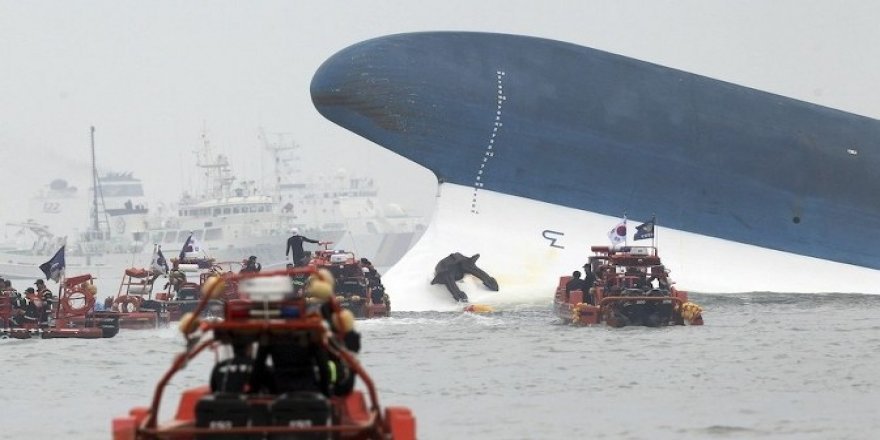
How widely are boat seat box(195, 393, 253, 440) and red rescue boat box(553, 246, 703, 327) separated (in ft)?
79.5

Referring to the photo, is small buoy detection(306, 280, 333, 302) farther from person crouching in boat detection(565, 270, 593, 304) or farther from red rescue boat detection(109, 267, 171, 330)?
red rescue boat detection(109, 267, 171, 330)

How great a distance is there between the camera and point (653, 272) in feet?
131

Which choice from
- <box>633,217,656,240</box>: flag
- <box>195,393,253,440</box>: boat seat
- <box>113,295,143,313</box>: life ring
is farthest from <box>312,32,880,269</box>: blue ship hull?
<box>195,393,253,440</box>: boat seat

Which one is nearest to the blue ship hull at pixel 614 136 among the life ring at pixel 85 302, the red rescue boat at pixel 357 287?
the red rescue boat at pixel 357 287

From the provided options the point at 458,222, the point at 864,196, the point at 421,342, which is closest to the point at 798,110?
the point at 864,196

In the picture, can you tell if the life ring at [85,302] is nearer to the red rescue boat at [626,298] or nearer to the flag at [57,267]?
the flag at [57,267]

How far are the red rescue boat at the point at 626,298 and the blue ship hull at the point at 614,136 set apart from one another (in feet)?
22.4

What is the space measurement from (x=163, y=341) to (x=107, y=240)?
5663 inches

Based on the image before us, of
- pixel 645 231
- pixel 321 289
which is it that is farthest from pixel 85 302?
pixel 321 289

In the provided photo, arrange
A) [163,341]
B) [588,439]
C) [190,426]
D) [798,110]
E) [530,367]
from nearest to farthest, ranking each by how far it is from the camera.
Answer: [190,426]
[588,439]
[530,367]
[163,341]
[798,110]

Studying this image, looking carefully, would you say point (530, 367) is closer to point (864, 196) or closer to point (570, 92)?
point (570, 92)

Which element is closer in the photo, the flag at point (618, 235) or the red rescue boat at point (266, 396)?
the red rescue boat at point (266, 396)

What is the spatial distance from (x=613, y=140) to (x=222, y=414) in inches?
1389

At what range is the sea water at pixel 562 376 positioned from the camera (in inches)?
870
